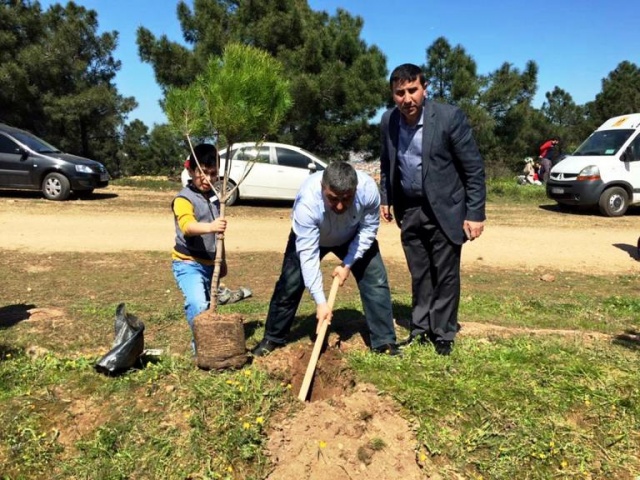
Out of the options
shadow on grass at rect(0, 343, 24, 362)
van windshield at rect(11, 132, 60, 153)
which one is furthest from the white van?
van windshield at rect(11, 132, 60, 153)

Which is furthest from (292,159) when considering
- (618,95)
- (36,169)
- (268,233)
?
(618,95)

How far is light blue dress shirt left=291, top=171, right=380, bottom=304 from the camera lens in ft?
11.5

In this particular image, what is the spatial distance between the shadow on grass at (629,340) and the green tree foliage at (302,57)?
11.8 metres

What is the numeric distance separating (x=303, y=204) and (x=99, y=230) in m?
7.25

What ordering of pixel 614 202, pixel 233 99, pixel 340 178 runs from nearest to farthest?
pixel 340 178
pixel 233 99
pixel 614 202

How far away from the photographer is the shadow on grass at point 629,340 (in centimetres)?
430

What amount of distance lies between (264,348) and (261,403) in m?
0.77

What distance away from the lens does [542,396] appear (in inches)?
135

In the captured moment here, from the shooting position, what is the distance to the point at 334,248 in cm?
393

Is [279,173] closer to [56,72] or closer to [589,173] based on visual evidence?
[589,173]

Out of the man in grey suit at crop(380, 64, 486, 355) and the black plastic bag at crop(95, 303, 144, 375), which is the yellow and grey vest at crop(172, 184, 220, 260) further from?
the man in grey suit at crop(380, 64, 486, 355)

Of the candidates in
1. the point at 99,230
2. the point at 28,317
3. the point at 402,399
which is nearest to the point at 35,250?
the point at 99,230

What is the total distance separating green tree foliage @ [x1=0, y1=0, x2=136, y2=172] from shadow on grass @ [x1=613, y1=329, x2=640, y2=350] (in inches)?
738

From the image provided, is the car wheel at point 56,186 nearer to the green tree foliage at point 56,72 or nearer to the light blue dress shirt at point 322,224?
the green tree foliage at point 56,72
